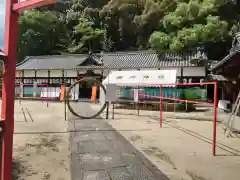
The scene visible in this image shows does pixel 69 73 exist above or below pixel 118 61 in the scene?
below

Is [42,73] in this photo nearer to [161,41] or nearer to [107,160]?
[161,41]

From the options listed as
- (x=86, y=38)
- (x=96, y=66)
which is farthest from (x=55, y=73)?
(x=86, y=38)

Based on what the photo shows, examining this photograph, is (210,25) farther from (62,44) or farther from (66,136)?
(62,44)

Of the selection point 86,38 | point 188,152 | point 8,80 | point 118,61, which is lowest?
point 188,152

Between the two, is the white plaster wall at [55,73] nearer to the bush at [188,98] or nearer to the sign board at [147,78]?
the sign board at [147,78]

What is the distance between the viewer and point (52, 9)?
133 feet

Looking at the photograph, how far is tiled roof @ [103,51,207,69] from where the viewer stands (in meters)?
20.8

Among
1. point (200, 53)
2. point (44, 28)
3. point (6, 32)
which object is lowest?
point (6, 32)

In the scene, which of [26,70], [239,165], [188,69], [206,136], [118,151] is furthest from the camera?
[26,70]

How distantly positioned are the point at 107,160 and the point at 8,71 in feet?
10.0

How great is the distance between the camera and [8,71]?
1.71 meters

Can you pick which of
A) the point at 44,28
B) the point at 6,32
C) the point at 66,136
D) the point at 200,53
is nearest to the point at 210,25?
the point at 200,53

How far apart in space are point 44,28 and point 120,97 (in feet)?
76.2

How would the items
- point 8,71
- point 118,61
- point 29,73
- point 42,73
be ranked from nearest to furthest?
point 8,71, point 118,61, point 42,73, point 29,73
